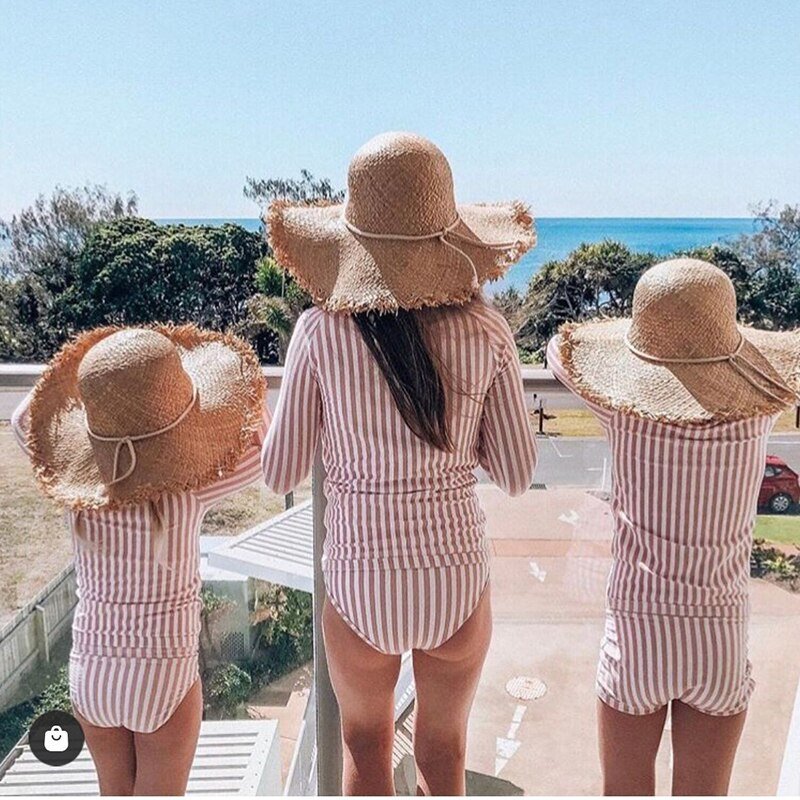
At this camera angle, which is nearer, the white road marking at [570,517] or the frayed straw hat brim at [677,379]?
the frayed straw hat brim at [677,379]

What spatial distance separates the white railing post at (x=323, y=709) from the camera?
1.24 meters

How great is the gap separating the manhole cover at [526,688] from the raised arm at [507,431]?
44cm

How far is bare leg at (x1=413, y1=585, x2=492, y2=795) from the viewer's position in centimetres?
101

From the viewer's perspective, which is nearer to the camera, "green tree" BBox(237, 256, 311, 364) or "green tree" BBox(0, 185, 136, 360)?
"green tree" BBox(237, 256, 311, 364)

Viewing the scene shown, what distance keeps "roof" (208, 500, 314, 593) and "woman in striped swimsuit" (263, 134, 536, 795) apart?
256mm

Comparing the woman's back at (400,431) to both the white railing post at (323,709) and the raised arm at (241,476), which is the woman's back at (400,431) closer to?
the raised arm at (241,476)

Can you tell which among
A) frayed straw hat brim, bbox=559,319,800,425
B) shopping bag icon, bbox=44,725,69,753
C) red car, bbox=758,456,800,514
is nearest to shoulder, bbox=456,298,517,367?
frayed straw hat brim, bbox=559,319,800,425

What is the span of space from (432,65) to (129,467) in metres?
17.6

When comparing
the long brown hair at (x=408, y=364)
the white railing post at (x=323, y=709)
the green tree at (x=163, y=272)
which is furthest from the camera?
the green tree at (x=163, y=272)

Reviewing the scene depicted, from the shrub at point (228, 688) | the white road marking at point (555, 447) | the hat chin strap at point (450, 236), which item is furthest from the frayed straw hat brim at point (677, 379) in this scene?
the shrub at point (228, 688)

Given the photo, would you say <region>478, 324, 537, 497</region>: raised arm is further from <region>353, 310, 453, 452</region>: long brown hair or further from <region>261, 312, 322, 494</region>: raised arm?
<region>261, 312, 322, 494</region>: raised arm

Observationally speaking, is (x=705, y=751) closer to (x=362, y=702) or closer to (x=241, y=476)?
(x=362, y=702)

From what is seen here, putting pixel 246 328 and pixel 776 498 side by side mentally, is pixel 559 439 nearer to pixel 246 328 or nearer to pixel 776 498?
pixel 776 498

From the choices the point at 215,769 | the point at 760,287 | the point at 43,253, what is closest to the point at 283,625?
the point at 215,769
